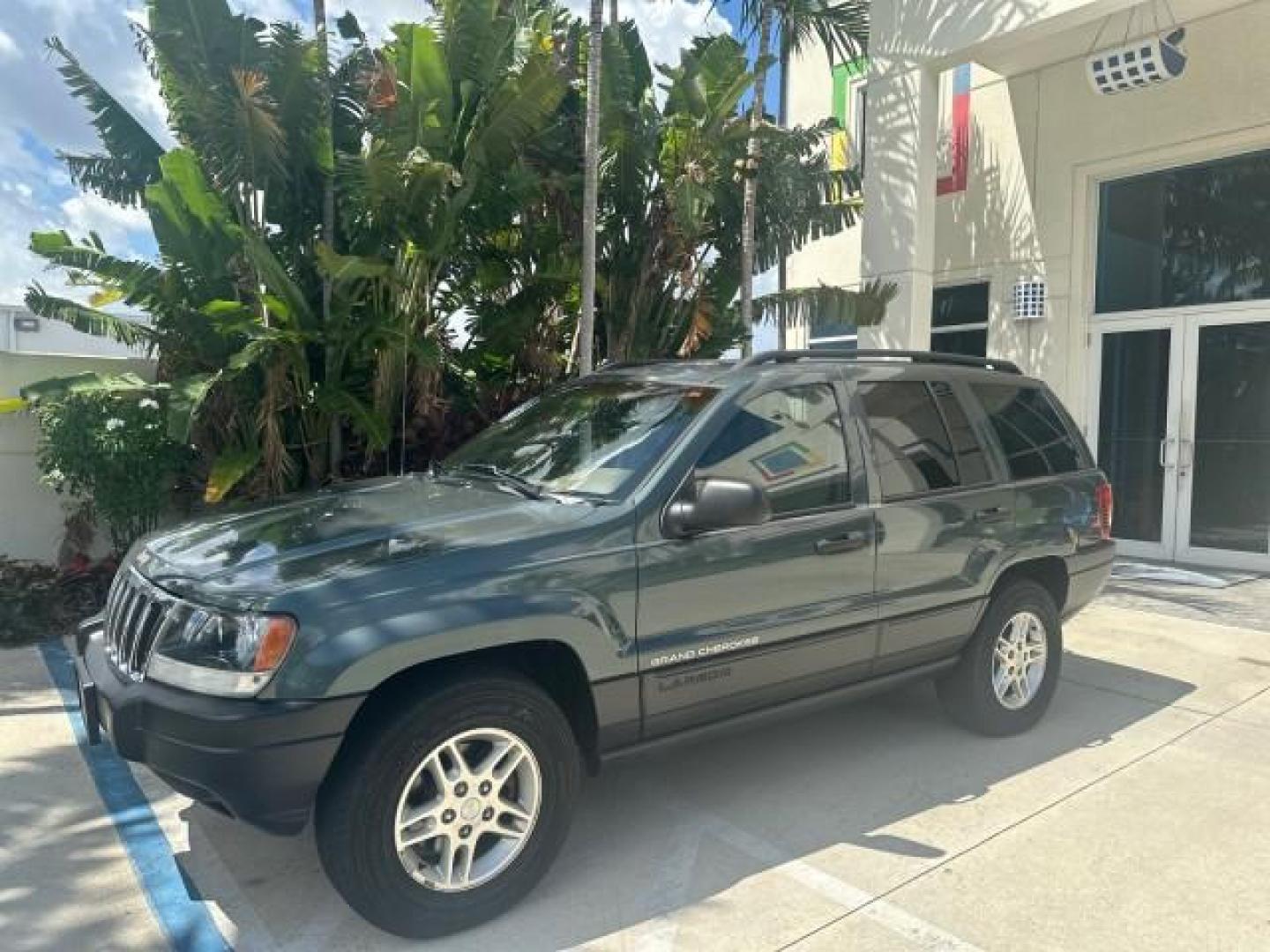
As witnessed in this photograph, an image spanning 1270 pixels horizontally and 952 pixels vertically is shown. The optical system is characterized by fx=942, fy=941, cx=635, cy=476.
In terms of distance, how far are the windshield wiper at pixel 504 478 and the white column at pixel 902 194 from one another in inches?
233

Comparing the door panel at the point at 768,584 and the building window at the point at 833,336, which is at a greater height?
the building window at the point at 833,336

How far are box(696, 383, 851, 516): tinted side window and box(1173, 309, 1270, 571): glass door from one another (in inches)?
275

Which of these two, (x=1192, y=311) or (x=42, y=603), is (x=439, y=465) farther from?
(x=1192, y=311)

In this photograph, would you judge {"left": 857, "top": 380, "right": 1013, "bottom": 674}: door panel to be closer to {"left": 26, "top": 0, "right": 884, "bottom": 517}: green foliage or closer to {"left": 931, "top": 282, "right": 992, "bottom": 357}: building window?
{"left": 26, "top": 0, "right": 884, "bottom": 517}: green foliage

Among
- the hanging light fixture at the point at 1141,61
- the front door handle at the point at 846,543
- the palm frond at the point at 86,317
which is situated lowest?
the front door handle at the point at 846,543

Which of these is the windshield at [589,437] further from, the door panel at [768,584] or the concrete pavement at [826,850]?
the concrete pavement at [826,850]

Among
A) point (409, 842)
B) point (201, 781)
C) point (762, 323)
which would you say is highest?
point (762, 323)

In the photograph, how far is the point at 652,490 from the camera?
3404mm

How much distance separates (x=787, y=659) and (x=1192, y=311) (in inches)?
307

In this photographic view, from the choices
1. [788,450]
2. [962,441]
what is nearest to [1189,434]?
[962,441]

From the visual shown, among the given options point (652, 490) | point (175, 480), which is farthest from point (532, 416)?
point (175, 480)

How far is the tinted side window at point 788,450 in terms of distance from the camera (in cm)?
367

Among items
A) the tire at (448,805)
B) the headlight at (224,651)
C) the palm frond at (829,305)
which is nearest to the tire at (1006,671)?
the tire at (448,805)

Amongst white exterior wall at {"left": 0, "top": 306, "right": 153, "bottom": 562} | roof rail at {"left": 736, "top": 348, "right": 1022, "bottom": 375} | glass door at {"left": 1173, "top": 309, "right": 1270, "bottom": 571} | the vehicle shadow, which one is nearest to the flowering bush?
white exterior wall at {"left": 0, "top": 306, "right": 153, "bottom": 562}
